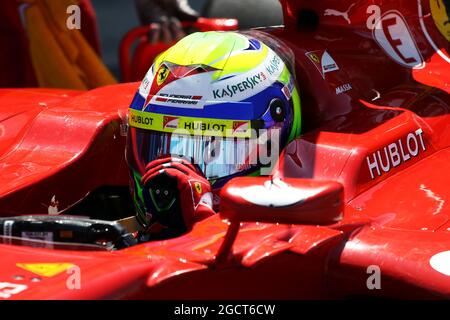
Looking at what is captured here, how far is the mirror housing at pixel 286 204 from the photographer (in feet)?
6.91

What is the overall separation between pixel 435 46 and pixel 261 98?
0.93 m

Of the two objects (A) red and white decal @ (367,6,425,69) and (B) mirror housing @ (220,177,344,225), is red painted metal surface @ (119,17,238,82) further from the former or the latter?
(B) mirror housing @ (220,177,344,225)

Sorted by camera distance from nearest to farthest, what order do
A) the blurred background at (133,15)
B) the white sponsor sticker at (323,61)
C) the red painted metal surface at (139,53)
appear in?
the white sponsor sticker at (323,61), the blurred background at (133,15), the red painted metal surface at (139,53)

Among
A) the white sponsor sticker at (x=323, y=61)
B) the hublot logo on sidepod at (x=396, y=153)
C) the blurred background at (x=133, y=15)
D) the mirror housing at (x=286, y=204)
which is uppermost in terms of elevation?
the white sponsor sticker at (x=323, y=61)

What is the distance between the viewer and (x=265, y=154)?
2.75 metres

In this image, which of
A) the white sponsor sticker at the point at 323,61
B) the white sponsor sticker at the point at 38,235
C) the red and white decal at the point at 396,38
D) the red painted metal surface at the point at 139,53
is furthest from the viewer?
the red painted metal surface at the point at 139,53

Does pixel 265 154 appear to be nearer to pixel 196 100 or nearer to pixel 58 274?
pixel 196 100

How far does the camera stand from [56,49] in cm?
598

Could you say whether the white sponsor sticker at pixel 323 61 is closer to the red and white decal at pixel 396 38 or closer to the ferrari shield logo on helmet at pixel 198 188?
the red and white decal at pixel 396 38

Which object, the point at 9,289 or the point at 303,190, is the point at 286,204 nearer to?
the point at 303,190

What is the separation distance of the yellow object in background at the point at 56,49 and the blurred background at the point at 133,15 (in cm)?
80

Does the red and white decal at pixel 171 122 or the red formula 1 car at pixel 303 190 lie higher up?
the red and white decal at pixel 171 122

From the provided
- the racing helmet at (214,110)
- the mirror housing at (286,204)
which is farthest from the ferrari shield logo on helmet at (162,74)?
the mirror housing at (286,204)

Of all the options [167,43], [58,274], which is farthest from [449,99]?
[167,43]
